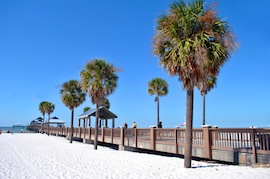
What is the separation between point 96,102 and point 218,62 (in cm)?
1419

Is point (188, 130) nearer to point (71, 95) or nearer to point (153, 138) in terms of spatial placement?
point (153, 138)

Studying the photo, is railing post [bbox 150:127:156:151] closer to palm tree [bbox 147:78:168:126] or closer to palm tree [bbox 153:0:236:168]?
palm tree [bbox 153:0:236:168]

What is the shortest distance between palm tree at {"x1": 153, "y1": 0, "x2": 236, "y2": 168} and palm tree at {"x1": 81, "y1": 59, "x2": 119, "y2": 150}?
39.1ft

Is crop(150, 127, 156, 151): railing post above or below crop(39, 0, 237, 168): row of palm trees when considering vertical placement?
below

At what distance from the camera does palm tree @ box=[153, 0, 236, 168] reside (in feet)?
36.1

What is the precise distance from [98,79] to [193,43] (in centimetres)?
1307

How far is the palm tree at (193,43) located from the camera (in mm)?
10992

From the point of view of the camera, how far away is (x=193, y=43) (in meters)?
11.0

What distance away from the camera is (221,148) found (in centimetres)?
1241

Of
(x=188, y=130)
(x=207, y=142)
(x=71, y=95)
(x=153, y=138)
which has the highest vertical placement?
(x=71, y=95)

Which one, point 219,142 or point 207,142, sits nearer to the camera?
point 219,142

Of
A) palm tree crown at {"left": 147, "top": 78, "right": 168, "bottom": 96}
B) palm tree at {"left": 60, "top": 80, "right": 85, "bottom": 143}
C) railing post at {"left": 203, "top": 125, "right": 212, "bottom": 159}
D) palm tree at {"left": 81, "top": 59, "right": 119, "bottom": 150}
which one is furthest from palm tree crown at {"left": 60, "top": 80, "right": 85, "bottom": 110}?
railing post at {"left": 203, "top": 125, "right": 212, "bottom": 159}

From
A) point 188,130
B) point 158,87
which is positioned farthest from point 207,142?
point 158,87

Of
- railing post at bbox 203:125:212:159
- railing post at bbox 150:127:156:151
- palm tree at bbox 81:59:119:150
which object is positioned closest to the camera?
railing post at bbox 203:125:212:159
